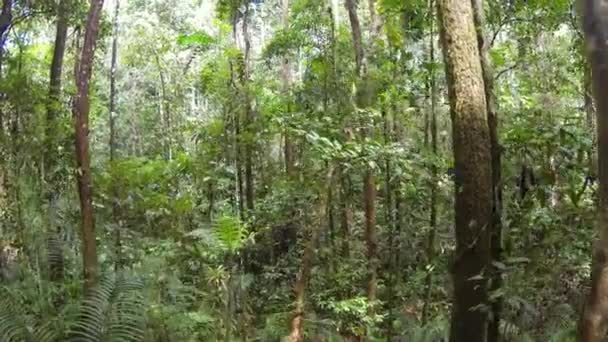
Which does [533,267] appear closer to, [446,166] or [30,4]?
[446,166]

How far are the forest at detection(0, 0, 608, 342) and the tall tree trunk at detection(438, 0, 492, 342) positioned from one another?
1 centimetres

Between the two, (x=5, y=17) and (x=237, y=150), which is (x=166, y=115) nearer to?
(x=237, y=150)

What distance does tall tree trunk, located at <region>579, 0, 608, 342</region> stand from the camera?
252 centimetres

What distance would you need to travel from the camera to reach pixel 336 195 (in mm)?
10203

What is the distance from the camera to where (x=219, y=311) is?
700 centimetres

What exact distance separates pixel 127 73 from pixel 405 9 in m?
19.7

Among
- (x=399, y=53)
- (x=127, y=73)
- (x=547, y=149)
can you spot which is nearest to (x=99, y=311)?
(x=547, y=149)

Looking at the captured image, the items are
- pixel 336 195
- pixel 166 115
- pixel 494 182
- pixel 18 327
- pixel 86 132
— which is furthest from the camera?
pixel 166 115

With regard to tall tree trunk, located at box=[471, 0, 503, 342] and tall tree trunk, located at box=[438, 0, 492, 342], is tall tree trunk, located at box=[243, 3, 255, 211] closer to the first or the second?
tall tree trunk, located at box=[471, 0, 503, 342]

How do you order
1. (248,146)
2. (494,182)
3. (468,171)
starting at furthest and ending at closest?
(248,146)
(494,182)
(468,171)

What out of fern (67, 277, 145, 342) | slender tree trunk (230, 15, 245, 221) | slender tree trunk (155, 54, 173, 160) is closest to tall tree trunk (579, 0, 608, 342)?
fern (67, 277, 145, 342)

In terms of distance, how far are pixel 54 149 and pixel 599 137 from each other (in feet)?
27.4

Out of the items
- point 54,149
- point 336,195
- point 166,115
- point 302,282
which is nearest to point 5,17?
point 54,149

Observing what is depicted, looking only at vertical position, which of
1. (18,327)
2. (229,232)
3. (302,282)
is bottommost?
(18,327)
